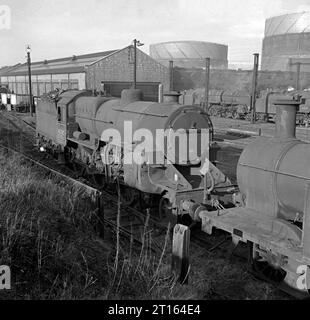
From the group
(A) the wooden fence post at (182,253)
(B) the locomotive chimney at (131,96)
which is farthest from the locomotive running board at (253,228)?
(B) the locomotive chimney at (131,96)

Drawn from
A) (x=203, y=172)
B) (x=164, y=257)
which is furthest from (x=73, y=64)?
(x=164, y=257)

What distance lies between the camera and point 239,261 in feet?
24.9

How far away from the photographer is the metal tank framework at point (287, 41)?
272 feet

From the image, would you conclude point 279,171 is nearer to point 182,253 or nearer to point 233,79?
point 182,253

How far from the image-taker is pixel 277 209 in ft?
21.9

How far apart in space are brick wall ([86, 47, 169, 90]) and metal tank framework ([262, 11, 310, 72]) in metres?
40.9

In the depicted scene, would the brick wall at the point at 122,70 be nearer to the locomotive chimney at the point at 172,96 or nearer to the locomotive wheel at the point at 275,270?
the locomotive chimney at the point at 172,96

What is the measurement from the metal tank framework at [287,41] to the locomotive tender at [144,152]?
2918 inches

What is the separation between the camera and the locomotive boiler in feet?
19.3

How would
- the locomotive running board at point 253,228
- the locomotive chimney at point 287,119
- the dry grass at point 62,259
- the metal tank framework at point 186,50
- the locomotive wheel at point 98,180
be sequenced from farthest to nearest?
the metal tank framework at point 186,50
the locomotive wheel at point 98,180
the locomotive chimney at point 287,119
the locomotive running board at point 253,228
the dry grass at point 62,259

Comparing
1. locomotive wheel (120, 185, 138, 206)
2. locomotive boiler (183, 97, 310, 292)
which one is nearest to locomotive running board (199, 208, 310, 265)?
locomotive boiler (183, 97, 310, 292)

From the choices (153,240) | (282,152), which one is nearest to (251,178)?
(282,152)
